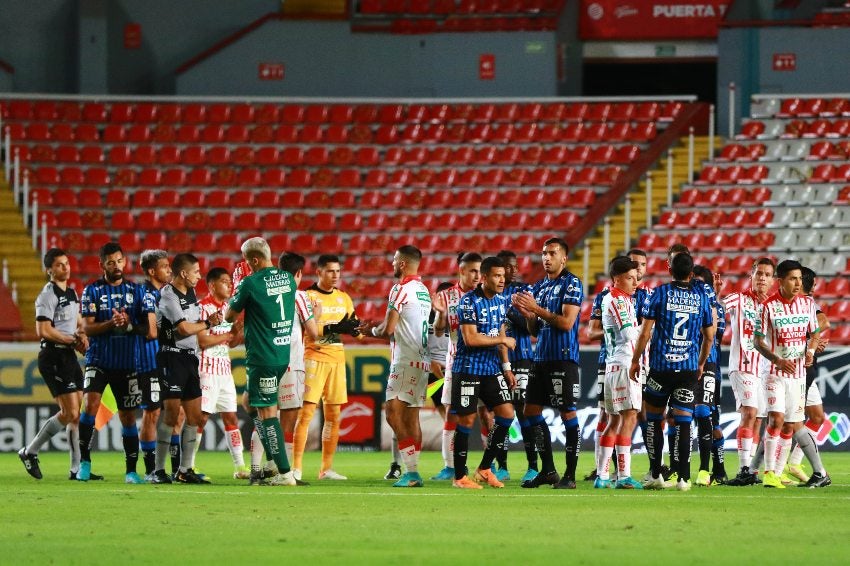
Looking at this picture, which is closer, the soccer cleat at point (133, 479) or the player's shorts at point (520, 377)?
the soccer cleat at point (133, 479)

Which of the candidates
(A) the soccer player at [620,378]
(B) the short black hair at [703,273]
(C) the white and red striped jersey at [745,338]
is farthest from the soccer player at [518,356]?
(C) the white and red striped jersey at [745,338]

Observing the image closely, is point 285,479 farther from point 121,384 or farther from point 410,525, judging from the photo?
point 410,525

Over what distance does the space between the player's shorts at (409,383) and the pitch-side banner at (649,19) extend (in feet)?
72.2

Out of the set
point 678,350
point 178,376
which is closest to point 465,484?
point 678,350

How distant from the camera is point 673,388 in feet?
44.9

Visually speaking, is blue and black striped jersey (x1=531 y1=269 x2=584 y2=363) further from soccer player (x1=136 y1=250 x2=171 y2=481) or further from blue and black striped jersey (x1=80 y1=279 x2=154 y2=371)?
blue and black striped jersey (x1=80 y1=279 x2=154 y2=371)

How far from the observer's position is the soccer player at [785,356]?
14.5 meters

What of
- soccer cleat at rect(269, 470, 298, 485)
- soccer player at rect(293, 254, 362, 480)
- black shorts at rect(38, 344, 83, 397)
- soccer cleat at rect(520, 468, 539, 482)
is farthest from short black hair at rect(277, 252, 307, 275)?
soccer cleat at rect(520, 468, 539, 482)

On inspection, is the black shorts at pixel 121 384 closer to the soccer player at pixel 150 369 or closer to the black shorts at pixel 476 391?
the soccer player at pixel 150 369

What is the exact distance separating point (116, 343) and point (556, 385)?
438cm

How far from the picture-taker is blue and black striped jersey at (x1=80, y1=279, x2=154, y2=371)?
1474 cm

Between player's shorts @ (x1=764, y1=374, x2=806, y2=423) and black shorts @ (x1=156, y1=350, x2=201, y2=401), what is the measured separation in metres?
5.68

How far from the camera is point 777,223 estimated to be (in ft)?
92.8

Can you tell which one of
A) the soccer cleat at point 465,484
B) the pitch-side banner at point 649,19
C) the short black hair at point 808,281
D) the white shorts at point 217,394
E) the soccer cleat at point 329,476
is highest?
the pitch-side banner at point 649,19
